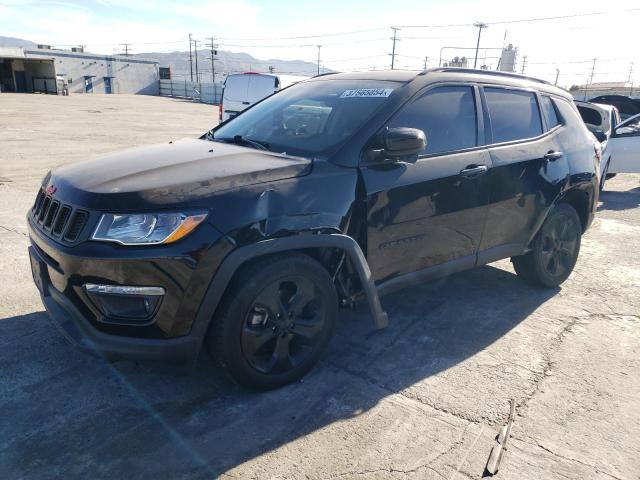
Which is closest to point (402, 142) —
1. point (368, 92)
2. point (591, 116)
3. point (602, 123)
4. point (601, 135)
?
A: point (368, 92)

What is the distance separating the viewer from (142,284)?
2416mm

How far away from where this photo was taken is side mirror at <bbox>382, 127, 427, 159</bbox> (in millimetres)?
3027

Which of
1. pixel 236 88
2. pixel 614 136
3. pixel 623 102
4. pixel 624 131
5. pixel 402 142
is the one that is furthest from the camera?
pixel 236 88

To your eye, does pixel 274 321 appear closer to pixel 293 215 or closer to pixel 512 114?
pixel 293 215

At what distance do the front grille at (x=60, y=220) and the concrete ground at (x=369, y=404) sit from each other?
0.82 metres

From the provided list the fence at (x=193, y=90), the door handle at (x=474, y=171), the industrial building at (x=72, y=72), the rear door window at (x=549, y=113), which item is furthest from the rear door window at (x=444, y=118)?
the industrial building at (x=72, y=72)

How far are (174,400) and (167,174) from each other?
1248mm

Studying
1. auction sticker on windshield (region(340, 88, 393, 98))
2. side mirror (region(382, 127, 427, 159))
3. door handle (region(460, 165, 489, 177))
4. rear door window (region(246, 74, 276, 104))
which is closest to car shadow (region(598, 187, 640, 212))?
door handle (region(460, 165, 489, 177))

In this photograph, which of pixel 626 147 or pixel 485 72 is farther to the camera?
pixel 626 147

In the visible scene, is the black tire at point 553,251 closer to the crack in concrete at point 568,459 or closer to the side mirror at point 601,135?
the crack in concrete at point 568,459

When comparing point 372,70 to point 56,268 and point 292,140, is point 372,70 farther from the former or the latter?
point 56,268

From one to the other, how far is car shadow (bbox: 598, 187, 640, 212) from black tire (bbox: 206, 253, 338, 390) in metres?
7.24

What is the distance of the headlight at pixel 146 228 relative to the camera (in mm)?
2428

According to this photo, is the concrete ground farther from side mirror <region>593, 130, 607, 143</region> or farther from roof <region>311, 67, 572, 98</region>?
side mirror <region>593, 130, 607, 143</region>
